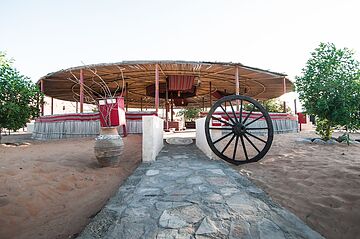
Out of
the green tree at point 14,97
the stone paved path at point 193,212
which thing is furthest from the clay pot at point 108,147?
the green tree at point 14,97

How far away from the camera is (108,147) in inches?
166

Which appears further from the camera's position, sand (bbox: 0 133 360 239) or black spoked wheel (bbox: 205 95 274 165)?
black spoked wheel (bbox: 205 95 274 165)

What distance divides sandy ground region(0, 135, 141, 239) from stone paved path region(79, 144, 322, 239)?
0.47 m

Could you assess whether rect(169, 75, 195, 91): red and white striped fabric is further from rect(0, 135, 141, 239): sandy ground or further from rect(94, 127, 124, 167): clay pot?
rect(94, 127, 124, 167): clay pot

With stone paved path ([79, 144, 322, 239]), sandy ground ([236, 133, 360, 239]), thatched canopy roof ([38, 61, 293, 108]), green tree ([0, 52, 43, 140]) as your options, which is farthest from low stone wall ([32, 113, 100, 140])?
sandy ground ([236, 133, 360, 239])

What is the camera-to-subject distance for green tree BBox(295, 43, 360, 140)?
6702mm

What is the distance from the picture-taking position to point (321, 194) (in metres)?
2.81

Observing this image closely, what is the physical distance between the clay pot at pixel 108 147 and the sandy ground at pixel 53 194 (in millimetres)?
193

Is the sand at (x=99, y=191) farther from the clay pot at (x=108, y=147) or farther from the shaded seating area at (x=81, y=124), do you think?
the shaded seating area at (x=81, y=124)

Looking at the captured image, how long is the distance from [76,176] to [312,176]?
173 inches

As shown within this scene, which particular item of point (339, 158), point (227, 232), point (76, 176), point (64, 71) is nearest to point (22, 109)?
point (64, 71)

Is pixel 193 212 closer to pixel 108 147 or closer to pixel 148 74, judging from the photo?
pixel 108 147

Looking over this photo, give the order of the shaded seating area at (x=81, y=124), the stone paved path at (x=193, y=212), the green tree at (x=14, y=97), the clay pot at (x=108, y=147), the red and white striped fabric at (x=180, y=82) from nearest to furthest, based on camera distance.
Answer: the stone paved path at (x=193, y=212) < the clay pot at (x=108, y=147) < the green tree at (x=14, y=97) < the shaded seating area at (x=81, y=124) < the red and white striped fabric at (x=180, y=82)

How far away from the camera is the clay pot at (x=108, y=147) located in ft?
13.8
